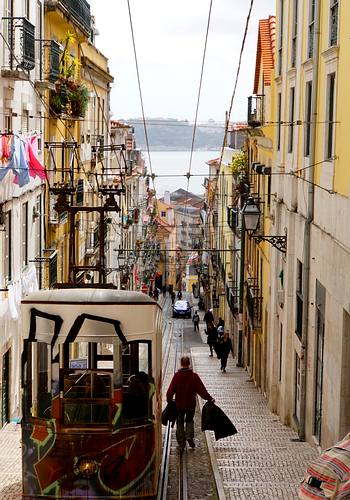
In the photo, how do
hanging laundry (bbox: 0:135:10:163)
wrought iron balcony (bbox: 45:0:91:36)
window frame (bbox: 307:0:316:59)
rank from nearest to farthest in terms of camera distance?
hanging laundry (bbox: 0:135:10:163), window frame (bbox: 307:0:316:59), wrought iron balcony (bbox: 45:0:91:36)

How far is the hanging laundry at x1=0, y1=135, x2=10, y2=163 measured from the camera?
16.7m

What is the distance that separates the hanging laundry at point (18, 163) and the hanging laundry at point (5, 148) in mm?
183

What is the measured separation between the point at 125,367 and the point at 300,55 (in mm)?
10851

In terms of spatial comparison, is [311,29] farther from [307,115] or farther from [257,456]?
[257,456]

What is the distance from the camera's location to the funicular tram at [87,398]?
9992 mm

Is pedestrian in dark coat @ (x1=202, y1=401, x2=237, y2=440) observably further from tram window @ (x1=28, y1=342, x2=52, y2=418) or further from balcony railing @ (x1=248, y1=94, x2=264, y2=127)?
balcony railing @ (x1=248, y1=94, x2=264, y2=127)

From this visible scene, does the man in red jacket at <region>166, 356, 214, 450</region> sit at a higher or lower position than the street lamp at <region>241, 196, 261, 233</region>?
lower

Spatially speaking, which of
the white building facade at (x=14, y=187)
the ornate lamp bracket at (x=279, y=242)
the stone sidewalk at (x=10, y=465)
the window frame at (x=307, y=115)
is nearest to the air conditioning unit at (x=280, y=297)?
the ornate lamp bracket at (x=279, y=242)

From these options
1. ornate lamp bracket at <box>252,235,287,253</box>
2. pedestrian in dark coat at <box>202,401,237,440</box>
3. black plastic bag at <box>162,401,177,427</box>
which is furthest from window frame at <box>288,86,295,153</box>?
black plastic bag at <box>162,401,177,427</box>

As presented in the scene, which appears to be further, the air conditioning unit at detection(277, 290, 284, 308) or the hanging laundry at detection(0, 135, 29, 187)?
the air conditioning unit at detection(277, 290, 284, 308)

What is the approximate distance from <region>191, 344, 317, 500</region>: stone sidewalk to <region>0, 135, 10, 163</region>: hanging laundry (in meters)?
5.98

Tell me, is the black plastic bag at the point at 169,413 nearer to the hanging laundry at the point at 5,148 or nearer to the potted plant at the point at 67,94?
the hanging laundry at the point at 5,148

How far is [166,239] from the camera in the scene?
116m

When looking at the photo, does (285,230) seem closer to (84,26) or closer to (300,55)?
(300,55)
